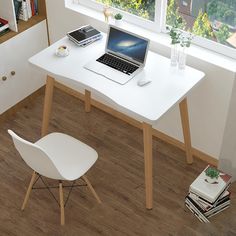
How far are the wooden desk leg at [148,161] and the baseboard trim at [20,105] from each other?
1.40 meters

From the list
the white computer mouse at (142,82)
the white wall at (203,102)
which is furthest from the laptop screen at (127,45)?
the white wall at (203,102)

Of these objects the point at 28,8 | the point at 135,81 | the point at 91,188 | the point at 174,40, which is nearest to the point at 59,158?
the point at 91,188

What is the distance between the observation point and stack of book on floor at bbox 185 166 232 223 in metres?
3.41

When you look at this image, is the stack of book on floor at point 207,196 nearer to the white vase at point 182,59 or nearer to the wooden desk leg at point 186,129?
the wooden desk leg at point 186,129

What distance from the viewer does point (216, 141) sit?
377 centimetres

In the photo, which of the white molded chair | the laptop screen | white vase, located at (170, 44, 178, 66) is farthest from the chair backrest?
white vase, located at (170, 44, 178, 66)

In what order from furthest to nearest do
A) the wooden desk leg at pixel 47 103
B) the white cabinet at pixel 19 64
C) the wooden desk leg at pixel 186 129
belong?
the white cabinet at pixel 19 64 → the wooden desk leg at pixel 47 103 → the wooden desk leg at pixel 186 129

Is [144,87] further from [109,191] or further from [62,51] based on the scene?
[109,191]

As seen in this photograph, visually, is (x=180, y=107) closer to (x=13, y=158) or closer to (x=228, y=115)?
(x=228, y=115)

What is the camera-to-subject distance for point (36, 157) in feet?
9.88

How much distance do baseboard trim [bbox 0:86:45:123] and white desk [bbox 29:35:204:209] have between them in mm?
592

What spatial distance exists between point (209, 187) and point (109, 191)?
2.28 ft

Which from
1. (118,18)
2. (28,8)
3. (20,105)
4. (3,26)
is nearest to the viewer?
(118,18)

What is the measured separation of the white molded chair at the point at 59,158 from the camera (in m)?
3.01
